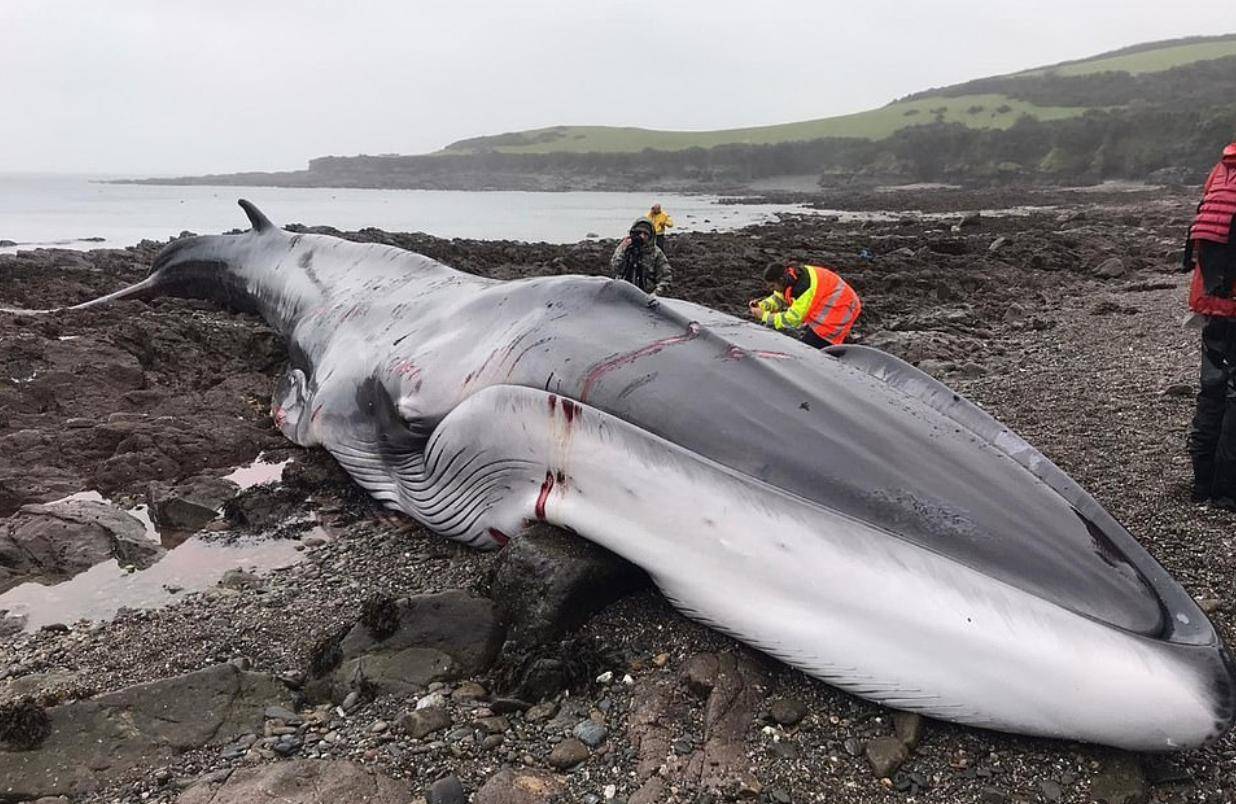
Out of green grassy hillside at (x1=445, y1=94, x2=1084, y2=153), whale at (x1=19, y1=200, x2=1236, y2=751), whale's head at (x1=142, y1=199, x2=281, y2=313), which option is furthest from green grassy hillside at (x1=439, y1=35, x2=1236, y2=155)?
whale at (x1=19, y1=200, x2=1236, y2=751)

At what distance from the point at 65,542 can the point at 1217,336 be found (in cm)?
690

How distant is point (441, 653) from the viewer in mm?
3775

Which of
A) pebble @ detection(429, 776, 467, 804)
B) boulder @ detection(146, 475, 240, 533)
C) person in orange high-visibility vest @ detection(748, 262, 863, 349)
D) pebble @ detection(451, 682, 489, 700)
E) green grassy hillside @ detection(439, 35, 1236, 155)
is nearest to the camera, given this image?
pebble @ detection(429, 776, 467, 804)

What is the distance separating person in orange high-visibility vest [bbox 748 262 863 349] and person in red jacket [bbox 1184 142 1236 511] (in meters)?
3.06

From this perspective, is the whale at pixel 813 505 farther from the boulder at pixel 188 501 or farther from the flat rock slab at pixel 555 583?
the boulder at pixel 188 501

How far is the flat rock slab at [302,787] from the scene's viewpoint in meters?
2.86

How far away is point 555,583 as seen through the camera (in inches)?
148

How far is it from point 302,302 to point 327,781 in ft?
23.3

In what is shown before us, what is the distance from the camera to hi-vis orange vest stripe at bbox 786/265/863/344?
25.9ft

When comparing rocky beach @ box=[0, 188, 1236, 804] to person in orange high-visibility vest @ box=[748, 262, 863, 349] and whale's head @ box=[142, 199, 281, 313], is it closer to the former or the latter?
person in orange high-visibility vest @ box=[748, 262, 863, 349]

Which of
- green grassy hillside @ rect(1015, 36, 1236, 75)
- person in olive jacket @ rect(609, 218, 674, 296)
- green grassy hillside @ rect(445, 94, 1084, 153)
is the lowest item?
person in olive jacket @ rect(609, 218, 674, 296)

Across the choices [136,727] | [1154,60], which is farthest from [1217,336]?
[1154,60]

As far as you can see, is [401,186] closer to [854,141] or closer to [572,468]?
[854,141]

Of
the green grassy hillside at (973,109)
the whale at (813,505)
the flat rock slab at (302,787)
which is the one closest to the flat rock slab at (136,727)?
the flat rock slab at (302,787)
